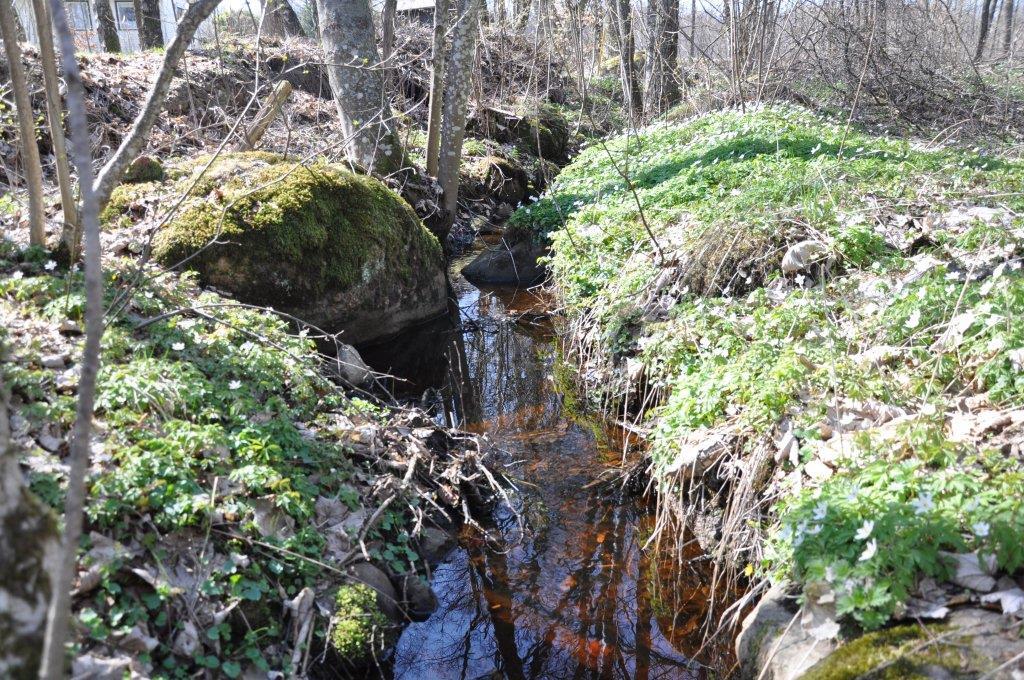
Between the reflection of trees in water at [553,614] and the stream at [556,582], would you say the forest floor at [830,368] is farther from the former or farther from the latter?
the reflection of trees in water at [553,614]

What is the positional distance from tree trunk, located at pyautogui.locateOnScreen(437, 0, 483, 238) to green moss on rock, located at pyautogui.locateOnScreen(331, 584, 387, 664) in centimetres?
705

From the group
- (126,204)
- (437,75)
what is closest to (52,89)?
(126,204)

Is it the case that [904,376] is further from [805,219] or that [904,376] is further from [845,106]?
[845,106]

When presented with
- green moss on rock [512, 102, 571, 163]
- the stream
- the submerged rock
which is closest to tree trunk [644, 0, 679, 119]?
green moss on rock [512, 102, 571, 163]

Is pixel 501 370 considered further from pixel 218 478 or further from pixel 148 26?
pixel 148 26

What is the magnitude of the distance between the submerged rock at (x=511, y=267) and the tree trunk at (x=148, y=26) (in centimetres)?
979

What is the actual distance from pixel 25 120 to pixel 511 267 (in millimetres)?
5637

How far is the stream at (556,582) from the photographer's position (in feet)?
11.2

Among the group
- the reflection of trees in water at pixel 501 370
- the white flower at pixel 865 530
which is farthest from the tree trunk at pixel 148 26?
the white flower at pixel 865 530

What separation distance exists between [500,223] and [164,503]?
956 centimetres

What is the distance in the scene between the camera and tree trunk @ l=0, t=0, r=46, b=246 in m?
4.38

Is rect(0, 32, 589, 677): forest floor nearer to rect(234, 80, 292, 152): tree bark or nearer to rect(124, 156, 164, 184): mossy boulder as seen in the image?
rect(124, 156, 164, 184): mossy boulder

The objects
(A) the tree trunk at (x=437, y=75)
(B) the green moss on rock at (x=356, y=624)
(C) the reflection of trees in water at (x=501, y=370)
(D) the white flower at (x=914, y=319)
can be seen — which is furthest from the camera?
(A) the tree trunk at (x=437, y=75)

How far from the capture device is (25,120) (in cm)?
469
